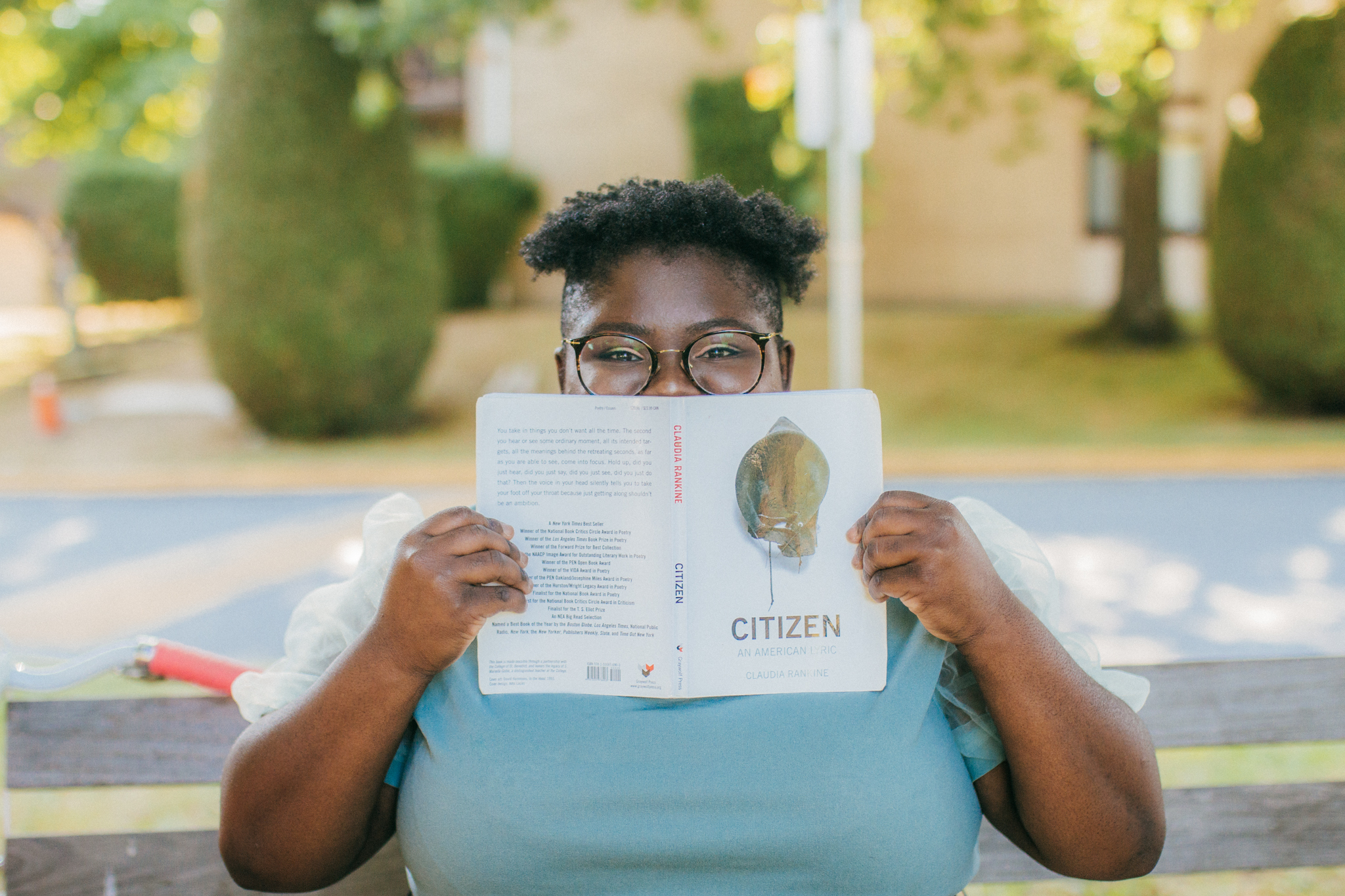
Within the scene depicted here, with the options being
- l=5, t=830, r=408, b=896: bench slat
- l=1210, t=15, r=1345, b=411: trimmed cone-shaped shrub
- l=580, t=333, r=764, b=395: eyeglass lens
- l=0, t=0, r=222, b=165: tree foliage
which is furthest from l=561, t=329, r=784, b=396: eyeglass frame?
l=0, t=0, r=222, b=165: tree foliage

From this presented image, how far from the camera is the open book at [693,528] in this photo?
1413mm

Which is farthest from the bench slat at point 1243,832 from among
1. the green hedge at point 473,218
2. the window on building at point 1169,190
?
the window on building at point 1169,190

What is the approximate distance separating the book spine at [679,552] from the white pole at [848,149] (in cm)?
547

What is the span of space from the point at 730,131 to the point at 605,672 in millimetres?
13164

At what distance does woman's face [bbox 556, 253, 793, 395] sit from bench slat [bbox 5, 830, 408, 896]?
3.49 ft

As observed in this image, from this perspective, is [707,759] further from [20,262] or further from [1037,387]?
[20,262]

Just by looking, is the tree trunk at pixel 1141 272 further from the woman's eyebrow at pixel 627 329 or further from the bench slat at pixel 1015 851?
the woman's eyebrow at pixel 627 329

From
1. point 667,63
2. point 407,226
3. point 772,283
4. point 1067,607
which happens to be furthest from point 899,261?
point 772,283

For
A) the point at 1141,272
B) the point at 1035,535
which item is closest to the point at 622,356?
the point at 1035,535

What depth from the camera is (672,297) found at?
5.40 ft

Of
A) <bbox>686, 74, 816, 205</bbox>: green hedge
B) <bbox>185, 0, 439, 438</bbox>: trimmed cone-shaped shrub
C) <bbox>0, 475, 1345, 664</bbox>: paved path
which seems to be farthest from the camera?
<bbox>686, 74, 816, 205</bbox>: green hedge

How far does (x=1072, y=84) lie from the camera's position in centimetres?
971

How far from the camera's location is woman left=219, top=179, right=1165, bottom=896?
4.54ft

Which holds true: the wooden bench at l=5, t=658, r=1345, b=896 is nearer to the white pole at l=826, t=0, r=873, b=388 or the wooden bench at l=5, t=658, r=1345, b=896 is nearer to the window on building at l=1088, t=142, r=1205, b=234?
the white pole at l=826, t=0, r=873, b=388
